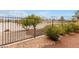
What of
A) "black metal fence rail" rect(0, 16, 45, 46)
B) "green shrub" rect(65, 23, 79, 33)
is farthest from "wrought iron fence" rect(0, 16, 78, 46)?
"green shrub" rect(65, 23, 79, 33)

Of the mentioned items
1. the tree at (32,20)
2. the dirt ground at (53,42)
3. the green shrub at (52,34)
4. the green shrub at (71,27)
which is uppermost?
the tree at (32,20)

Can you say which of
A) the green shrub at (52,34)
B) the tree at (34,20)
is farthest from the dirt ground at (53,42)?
the tree at (34,20)

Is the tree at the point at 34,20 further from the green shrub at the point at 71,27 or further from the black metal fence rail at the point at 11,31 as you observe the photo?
the green shrub at the point at 71,27

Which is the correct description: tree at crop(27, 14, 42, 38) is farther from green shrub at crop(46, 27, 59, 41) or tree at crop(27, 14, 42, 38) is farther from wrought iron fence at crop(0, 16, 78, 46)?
green shrub at crop(46, 27, 59, 41)

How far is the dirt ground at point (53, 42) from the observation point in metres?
3.04

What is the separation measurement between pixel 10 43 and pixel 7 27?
215 mm

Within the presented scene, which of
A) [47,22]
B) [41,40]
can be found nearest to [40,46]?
[41,40]

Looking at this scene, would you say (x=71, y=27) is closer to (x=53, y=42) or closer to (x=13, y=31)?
(x=53, y=42)

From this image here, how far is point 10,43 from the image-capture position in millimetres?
3012

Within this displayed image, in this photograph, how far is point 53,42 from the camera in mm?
3074

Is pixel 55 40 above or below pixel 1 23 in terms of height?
below

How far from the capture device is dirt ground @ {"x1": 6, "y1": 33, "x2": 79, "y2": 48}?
3.04m

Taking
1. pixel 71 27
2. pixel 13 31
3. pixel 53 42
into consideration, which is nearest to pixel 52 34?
pixel 53 42
